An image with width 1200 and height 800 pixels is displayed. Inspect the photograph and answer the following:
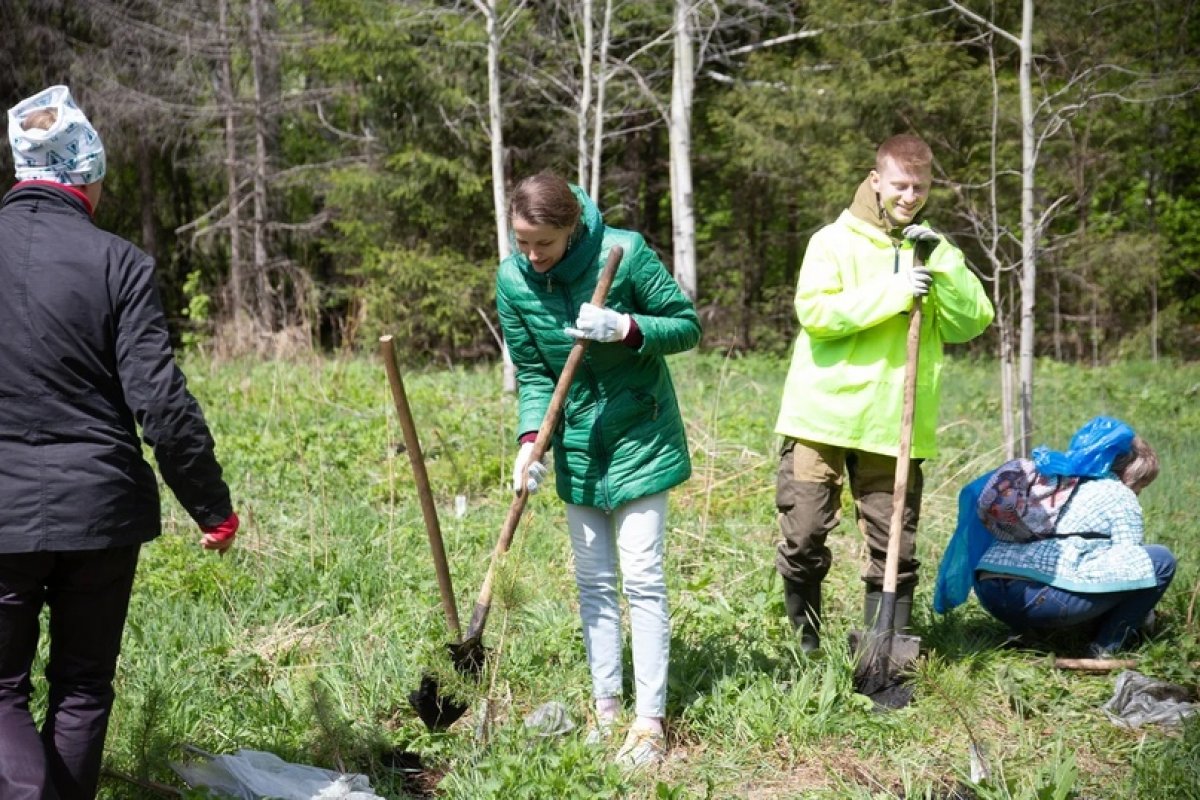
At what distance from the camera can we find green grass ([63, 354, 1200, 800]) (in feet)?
10.7

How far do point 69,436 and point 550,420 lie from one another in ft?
4.13

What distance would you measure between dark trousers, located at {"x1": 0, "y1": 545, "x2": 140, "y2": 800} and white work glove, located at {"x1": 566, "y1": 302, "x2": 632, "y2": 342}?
127cm

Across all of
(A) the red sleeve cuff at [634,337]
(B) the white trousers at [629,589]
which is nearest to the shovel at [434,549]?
(B) the white trousers at [629,589]

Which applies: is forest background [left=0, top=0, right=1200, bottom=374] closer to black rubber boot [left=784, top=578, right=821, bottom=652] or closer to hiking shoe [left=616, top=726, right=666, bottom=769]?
black rubber boot [left=784, top=578, right=821, bottom=652]

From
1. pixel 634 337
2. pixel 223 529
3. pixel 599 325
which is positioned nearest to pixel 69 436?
pixel 223 529

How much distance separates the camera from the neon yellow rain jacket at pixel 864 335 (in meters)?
3.75

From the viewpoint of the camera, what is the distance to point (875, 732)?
11.6 feet

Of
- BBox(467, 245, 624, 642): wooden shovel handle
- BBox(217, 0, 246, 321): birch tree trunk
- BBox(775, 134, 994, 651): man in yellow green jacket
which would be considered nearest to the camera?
BBox(467, 245, 624, 642): wooden shovel handle

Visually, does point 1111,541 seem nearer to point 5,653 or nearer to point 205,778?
point 205,778

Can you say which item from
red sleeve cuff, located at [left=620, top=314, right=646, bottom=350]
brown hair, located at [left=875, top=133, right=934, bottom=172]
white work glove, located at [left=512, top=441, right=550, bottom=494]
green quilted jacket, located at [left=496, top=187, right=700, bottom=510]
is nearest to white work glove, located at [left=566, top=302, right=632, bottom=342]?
red sleeve cuff, located at [left=620, top=314, right=646, bottom=350]

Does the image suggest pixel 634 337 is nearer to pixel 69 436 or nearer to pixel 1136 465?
pixel 69 436

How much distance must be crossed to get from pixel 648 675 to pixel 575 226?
135 cm

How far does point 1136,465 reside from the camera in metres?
4.18

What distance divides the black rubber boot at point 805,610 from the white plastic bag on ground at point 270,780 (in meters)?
1.68
